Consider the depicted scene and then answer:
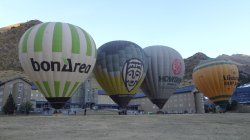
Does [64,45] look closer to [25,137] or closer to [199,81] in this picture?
[25,137]

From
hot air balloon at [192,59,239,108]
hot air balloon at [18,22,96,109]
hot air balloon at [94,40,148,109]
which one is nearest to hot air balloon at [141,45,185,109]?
hot air balloon at [94,40,148,109]

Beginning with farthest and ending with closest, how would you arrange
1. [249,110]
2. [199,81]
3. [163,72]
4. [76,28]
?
[249,110] → [199,81] → [163,72] → [76,28]

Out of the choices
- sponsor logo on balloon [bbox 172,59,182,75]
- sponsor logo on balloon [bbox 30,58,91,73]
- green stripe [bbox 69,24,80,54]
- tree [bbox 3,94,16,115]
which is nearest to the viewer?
sponsor logo on balloon [bbox 30,58,91,73]

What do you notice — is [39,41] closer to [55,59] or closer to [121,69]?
[55,59]

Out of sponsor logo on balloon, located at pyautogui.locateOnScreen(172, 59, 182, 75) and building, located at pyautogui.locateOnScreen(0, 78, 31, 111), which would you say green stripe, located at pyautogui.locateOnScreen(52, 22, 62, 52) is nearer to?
sponsor logo on balloon, located at pyautogui.locateOnScreen(172, 59, 182, 75)

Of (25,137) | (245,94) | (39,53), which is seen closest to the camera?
(25,137)

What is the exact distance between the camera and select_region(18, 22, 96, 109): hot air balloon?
30703mm

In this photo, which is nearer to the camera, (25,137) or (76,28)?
(25,137)

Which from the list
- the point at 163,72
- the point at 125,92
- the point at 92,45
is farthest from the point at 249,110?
the point at 92,45

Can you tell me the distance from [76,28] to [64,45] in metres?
3.31

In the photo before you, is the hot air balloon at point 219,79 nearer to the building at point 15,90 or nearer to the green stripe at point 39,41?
the green stripe at point 39,41

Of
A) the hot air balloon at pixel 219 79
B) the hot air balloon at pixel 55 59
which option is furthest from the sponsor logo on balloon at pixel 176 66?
the hot air balloon at pixel 55 59

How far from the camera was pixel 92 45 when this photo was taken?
33969 mm

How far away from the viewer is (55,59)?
101ft
